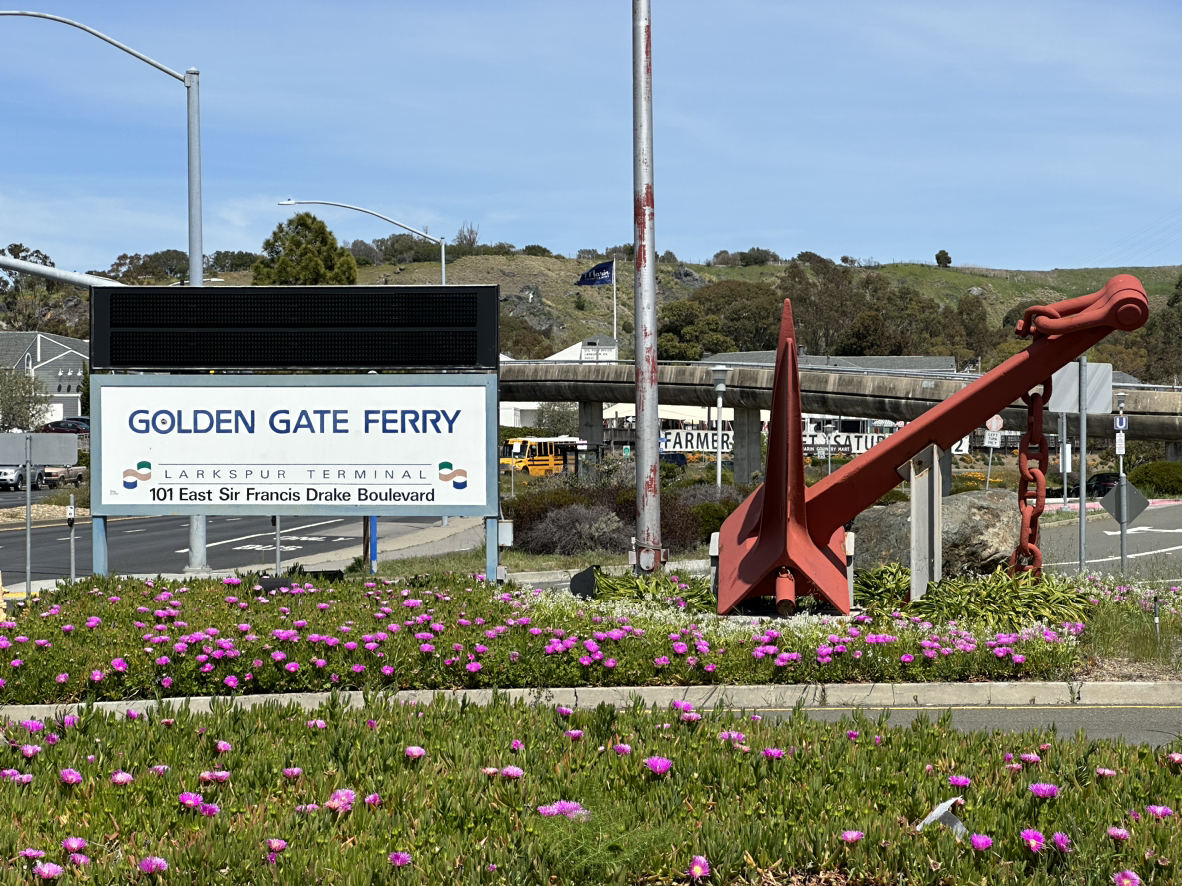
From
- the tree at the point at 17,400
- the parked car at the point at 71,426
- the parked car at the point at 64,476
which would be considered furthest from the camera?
the parked car at the point at 71,426

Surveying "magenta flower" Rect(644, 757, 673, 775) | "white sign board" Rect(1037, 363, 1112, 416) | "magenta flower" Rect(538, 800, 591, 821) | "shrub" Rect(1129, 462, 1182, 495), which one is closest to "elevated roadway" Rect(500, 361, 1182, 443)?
"shrub" Rect(1129, 462, 1182, 495)

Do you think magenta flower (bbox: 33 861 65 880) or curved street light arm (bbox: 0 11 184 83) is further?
curved street light arm (bbox: 0 11 184 83)

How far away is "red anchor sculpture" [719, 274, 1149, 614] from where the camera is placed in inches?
478

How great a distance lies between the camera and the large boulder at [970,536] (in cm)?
1509

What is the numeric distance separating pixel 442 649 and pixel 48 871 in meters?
5.23

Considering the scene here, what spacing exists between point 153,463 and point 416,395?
10.1 feet

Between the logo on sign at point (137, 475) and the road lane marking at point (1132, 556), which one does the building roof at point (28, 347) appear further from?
the logo on sign at point (137, 475)

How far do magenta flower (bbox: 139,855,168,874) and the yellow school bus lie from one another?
195 feet

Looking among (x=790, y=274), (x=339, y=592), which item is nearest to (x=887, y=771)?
(x=339, y=592)

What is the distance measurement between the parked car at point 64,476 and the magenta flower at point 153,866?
5430cm

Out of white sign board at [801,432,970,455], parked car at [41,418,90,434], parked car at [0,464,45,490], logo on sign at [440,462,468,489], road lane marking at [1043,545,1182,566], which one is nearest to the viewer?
logo on sign at [440,462,468,489]

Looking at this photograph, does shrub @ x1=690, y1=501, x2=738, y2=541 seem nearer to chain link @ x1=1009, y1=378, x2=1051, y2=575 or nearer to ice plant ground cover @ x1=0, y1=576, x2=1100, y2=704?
chain link @ x1=1009, y1=378, x2=1051, y2=575

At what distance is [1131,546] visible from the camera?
2683 centimetres

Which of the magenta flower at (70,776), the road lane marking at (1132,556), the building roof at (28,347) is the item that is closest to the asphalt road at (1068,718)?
the magenta flower at (70,776)
